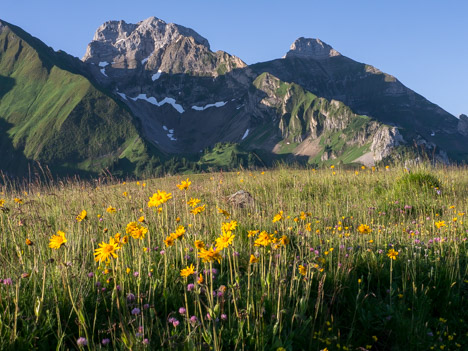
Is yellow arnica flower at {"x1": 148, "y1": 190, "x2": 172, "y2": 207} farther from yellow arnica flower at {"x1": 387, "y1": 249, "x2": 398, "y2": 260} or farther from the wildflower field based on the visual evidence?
yellow arnica flower at {"x1": 387, "y1": 249, "x2": 398, "y2": 260}

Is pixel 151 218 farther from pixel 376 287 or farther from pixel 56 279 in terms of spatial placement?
pixel 376 287

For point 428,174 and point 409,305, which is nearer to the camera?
point 409,305

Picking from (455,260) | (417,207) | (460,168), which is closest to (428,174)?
(417,207)

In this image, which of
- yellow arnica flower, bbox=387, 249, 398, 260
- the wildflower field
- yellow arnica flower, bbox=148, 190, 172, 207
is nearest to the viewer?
the wildflower field

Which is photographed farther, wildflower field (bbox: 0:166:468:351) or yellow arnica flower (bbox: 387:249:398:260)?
yellow arnica flower (bbox: 387:249:398:260)

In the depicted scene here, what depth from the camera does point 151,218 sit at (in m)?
6.48

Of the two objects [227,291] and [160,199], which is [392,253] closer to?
[227,291]

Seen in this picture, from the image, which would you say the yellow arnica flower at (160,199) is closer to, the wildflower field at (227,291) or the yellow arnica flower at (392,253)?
the wildflower field at (227,291)

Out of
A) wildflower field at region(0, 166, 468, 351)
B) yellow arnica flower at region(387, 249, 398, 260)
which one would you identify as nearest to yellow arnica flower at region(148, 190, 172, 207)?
wildflower field at region(0, 166, 468, 351)

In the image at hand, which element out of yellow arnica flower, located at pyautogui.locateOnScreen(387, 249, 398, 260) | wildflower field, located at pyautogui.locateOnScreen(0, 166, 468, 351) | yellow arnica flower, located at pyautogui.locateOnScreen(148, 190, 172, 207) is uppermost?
yellow arnica flower, located at pyautogui.locateOnScreen(148, 190, 172, 207)

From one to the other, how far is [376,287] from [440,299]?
2.26 feet

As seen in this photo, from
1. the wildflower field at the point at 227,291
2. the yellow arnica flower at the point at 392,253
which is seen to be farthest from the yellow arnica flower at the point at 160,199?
the yellow arnica flower at the point at 392,253

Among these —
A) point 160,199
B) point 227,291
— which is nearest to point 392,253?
point 227,291

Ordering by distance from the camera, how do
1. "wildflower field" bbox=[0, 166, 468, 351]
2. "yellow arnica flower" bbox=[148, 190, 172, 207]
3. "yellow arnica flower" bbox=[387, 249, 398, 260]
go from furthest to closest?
"yellow arnica flower" bbox=[387, 249, 398, 260] < "yellow arnica flower" bbox=[148, 190, 172, 207] < "wildflower field" bbox=[0, 166, 468, 351]
